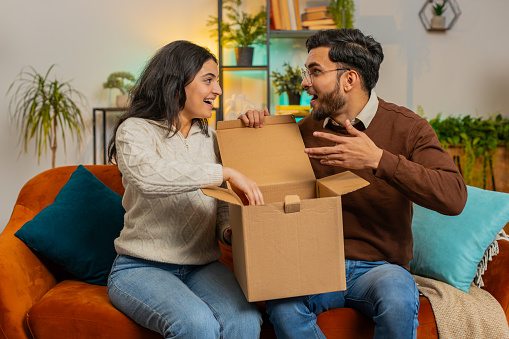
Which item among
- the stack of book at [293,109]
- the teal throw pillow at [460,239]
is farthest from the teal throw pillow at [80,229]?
the stack of book at [293,109]

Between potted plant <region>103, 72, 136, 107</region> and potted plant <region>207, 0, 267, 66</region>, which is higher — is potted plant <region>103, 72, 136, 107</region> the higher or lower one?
the lower one

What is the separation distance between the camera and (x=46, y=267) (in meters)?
1.87

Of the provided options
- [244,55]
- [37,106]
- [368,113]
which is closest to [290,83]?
[244,55]

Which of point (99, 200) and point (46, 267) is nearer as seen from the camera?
point (46, 267)

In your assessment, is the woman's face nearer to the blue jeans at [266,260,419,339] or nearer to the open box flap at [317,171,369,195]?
the open box flap at [317,171,369,195]

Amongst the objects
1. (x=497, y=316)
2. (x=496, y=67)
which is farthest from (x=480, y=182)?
(x=497, y=316)

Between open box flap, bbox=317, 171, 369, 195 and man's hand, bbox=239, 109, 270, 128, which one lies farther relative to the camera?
man's hand, bbox=239, 109, 270, 128

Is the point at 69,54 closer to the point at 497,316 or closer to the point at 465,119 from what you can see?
the point at 465,119

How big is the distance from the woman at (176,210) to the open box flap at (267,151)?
9 centimetres

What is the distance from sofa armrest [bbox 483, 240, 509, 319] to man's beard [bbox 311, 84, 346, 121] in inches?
31.2

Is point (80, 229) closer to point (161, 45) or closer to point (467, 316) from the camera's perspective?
point (467, 316)

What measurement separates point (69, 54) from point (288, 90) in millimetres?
1741

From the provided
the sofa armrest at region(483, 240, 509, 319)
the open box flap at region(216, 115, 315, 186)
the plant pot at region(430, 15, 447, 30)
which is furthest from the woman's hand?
the plant pot at region(430, 15, 447, 30)

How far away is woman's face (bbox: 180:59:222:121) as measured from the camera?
1.71 meters
